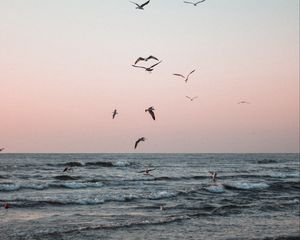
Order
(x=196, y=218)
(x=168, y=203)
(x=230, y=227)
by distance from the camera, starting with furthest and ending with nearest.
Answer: (x=168, y=203), (x=196, y=218), (x=230, y=227)

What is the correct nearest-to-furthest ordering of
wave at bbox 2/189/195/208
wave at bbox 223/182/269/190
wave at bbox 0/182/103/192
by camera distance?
wave at bbox 2/189/195/208 < wave at bbox 0/182/103/192 < wave at bbox 223/182/269/190

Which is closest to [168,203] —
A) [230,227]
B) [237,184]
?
[230,227]

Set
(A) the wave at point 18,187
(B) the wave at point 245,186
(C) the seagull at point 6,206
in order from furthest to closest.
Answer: (B) the wave at point 245,186
(A) the wave at point 18,187
(C) the seagull at point 6,206

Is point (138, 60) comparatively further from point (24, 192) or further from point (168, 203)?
point (24, 192)

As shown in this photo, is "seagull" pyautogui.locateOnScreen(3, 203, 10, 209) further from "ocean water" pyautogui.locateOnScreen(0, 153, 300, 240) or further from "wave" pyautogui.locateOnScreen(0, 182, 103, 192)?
"wave" pyautogui.locateOnScreen(0, 182, 103, 192)

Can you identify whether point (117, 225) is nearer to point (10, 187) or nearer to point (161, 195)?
point (161, 195)

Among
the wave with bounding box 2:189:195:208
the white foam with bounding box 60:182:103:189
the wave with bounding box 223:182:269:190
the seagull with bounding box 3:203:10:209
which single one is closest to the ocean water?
the wave with bounding box 2:189:195:208

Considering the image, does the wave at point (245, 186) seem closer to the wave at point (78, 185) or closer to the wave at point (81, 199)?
the wave at point (81, 199)

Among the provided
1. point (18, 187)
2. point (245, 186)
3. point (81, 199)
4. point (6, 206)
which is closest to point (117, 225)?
point (6, 206)

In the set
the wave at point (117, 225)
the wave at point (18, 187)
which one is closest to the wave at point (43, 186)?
the wave at point (18, 187)

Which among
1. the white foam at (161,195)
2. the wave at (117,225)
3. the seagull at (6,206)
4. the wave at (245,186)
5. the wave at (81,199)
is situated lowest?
the wave at (117,225)

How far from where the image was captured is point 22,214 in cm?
2078

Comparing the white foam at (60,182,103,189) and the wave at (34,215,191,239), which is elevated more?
the white foam at (60,182,103,189)

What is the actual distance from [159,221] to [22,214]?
6.11m
